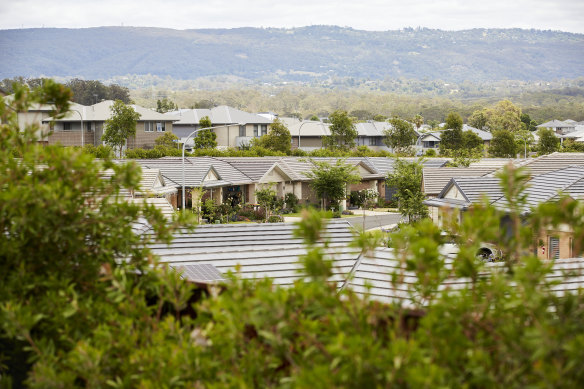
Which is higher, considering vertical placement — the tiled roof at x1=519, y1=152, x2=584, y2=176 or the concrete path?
the tiled roof at x1=519, y1=152, x2=584, y2=176

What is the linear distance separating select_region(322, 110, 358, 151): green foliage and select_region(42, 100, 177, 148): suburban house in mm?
20188

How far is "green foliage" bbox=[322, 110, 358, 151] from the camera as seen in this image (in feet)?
277

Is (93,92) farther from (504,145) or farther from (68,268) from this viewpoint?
(68,268)

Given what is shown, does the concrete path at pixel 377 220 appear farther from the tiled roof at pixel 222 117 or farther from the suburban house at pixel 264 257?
the tiled roof at pixel 222 117

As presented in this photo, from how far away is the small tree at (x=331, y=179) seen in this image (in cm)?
4819

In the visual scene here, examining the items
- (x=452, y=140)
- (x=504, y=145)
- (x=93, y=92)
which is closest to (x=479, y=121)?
(x=452, y=140)

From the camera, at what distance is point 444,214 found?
16.1 ft

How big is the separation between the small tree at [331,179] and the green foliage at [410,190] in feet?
12.8

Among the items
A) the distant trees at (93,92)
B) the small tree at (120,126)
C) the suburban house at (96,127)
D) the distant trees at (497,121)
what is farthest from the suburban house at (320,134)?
the distant trees at (93,92)

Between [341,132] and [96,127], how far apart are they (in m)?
28.7

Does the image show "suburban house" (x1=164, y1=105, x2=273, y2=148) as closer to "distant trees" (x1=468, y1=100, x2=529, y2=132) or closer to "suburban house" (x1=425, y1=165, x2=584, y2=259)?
"distant trees" (x1=468, y1=100, x2=529, y2=132)

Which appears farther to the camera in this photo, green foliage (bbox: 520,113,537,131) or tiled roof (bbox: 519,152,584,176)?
green foliage (bbox: 520,113,537,131)

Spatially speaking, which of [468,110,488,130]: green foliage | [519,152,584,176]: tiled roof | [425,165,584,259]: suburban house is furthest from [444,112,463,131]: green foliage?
[425,165,584,259]: suburban house

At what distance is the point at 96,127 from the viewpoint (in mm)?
81125
